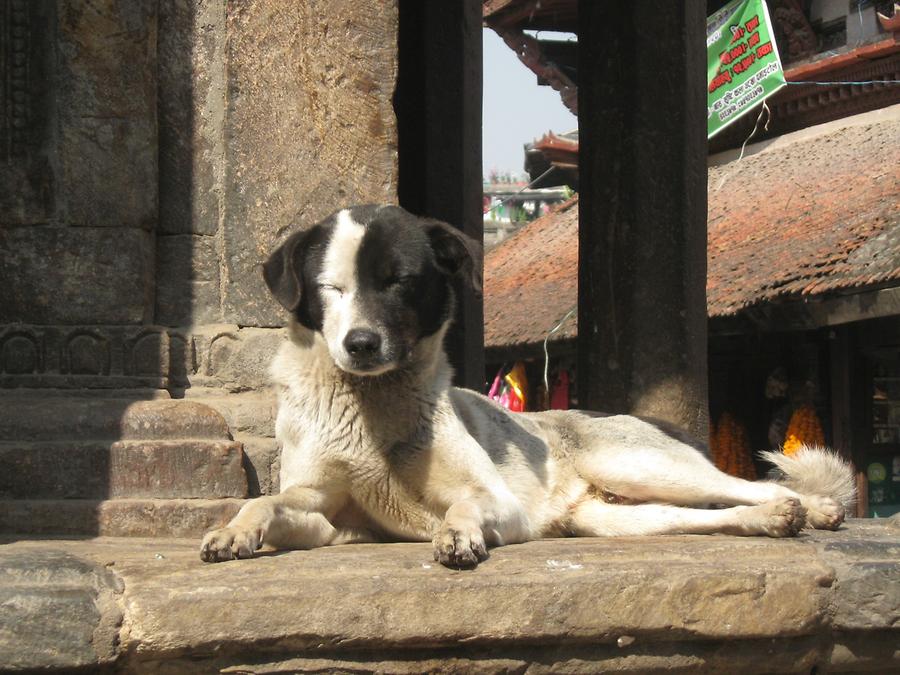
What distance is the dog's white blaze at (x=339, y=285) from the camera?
4.10 m

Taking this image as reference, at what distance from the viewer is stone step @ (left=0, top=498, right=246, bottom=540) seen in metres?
4.52

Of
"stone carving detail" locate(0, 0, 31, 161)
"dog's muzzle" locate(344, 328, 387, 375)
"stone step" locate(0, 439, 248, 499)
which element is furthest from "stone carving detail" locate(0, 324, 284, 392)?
"dog's muzzle" locate(344, 328, 387, 375)

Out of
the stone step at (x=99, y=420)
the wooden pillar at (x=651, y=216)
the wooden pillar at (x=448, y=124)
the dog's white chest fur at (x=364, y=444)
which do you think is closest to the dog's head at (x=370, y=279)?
the dog's white chest fur at (x=364, y=444)

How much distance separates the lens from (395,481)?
4.33m

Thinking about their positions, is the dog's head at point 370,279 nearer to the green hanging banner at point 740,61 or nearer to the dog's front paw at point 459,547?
the dog's front paw at point 459,547

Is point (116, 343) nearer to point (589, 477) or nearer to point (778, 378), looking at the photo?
point (589, 477)

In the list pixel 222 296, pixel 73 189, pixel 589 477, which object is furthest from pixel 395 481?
pixel 73 189

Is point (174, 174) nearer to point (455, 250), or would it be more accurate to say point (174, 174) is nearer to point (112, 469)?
point (112, 469)

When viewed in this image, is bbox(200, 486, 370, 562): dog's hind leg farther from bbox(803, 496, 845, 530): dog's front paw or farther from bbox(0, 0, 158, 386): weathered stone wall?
bbox(803, 496, 845, 530): dog's front paw

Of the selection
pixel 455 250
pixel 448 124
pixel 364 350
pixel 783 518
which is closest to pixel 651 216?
pixel 448 124

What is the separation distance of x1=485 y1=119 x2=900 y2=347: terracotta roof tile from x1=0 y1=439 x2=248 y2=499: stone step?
7.42 meters

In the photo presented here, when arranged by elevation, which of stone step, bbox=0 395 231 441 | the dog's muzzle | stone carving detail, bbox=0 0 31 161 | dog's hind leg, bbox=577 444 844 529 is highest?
stone carving detail, bbox=0 0 31 161

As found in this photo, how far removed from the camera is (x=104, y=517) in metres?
4.54

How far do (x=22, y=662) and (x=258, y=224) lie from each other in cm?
236
